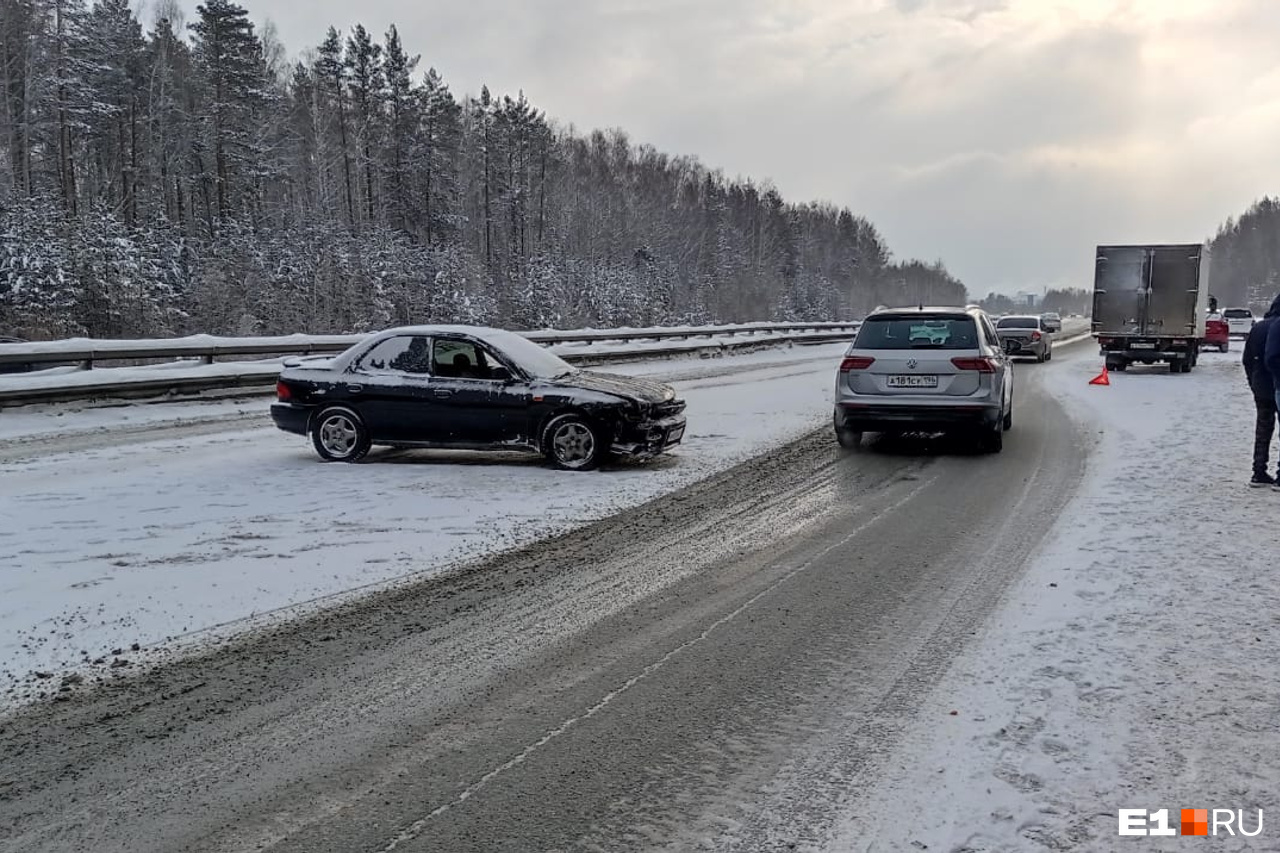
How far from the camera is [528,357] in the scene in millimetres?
10094

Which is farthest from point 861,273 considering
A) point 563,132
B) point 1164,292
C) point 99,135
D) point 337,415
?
point 337,415

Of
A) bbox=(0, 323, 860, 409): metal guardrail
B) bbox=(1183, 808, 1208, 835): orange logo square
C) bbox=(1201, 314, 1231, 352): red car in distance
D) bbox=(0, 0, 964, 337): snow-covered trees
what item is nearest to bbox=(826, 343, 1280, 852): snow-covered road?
bbox=(1183, 808, 1208, 835): orange logo square

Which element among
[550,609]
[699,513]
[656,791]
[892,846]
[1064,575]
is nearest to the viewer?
[892,846]

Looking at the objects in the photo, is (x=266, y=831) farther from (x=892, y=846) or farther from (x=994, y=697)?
(x=994, y=697)

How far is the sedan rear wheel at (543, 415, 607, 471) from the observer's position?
9531mm

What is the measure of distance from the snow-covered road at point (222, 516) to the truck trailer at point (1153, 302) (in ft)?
48.5

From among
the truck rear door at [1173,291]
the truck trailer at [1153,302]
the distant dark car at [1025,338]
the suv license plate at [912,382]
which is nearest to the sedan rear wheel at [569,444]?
the suv license plate at [912,382]

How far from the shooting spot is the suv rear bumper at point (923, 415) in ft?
33.3

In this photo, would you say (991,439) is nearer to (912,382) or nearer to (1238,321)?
(912,382)

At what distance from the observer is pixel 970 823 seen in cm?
290

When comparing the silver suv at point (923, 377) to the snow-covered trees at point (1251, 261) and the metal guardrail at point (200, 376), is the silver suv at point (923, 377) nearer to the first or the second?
the metal guardrail at point (200, 376)

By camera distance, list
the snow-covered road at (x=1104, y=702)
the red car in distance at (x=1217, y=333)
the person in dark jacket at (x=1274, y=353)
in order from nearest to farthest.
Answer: the snow-covered road at (x=1104, y=702) < the person in dark jacket at (x=1274, y=353) < the red car in distance at (x=1217, y=333)

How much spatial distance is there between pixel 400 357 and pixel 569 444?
7.41 ft

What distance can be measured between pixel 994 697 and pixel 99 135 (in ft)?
198
